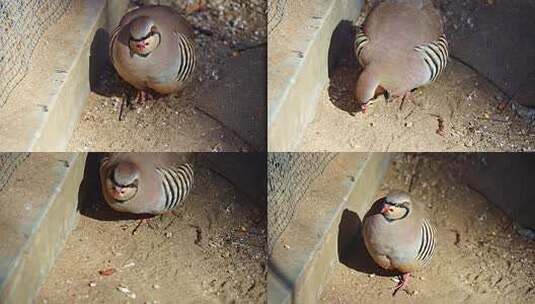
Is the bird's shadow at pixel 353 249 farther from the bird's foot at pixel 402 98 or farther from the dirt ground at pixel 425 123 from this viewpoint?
the bird's foot at pixel 402 98

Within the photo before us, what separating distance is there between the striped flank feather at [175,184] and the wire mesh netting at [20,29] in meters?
0.60

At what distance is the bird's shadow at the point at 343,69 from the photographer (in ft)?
15.1

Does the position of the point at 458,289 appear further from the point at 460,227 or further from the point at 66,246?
the point at 66,246

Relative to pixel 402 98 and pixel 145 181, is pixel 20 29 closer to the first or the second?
pixel 145 181

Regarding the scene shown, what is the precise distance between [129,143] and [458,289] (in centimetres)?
111

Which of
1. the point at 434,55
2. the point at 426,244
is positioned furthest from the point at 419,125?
the point at 426,244

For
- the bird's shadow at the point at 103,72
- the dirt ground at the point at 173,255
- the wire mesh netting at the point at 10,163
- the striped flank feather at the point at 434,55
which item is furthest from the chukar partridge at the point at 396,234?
the wire mesh netting at the point at 10,163

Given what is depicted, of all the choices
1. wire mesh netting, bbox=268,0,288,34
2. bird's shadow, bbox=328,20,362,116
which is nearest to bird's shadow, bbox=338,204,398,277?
bird's shadow, bbox=328,20,362,116

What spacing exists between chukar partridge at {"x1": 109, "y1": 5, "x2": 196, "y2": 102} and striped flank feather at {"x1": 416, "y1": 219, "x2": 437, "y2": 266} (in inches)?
35.6

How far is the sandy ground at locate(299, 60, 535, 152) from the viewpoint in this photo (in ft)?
14.8

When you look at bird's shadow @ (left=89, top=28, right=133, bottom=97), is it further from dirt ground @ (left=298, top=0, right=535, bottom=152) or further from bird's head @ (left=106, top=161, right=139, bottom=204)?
dirt ground @ (left=298, top=0, right=535, bottom=152)

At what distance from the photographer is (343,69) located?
4.69m

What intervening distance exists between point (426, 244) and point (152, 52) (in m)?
1.04

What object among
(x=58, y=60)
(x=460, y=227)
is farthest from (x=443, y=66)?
(x=58, y=60)
